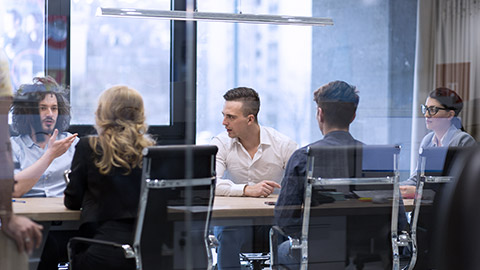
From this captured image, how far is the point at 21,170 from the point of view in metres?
2.27

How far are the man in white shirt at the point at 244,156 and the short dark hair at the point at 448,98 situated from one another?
31.7 inches

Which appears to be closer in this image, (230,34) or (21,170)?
(21,170)

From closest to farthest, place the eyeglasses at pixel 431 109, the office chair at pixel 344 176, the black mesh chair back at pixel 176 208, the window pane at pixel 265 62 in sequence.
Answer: the black mesh chair back at pixel 176 208
the office chair at pixel 344 176
the window pane at pixel 265 62
the eyeglasses at pixel 431 109

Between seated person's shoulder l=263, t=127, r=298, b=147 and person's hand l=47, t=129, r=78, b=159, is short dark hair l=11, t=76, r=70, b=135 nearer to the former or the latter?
person's hand l=47, t=129, r=78, b=159

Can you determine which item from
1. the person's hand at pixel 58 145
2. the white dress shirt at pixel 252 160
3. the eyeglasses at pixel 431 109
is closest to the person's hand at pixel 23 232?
the person's hand at pixel 58 145

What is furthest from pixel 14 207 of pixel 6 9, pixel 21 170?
pixel 6 9

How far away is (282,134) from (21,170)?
1138 mm

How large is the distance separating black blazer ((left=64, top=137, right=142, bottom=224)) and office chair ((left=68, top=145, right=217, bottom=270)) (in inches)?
3.6

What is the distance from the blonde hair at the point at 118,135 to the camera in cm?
227

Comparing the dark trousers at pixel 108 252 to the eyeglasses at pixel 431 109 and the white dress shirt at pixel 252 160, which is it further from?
the eyeglasses at pixel 431 109

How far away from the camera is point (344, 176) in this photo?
7.82 feet

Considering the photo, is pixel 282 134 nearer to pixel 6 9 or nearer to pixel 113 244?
pixel 113 244

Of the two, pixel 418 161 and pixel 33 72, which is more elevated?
pixel 33 72

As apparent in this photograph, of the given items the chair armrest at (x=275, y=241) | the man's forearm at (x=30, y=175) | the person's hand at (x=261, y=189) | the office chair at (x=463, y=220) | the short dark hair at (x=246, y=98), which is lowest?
the chair armrest at (x=275, y=241)
